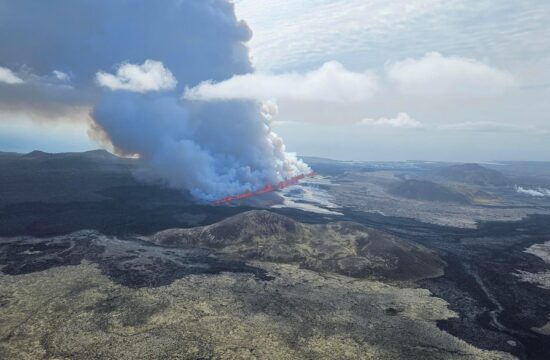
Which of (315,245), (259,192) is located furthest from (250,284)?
(259,192)

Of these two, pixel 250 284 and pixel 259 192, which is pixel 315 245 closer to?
pixel 250 284

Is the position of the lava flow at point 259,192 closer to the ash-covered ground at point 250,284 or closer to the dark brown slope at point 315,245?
the ash-covered ground at point 250,284

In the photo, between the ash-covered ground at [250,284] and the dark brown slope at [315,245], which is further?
the dark brown slope at [315,245]

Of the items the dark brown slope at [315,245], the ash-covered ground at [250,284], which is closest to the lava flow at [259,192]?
the ash-covered ground at [250,284]

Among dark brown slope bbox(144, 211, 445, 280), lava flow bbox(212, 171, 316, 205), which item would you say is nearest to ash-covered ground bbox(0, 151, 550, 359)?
dark brown slope bbox(144, 211, 445, 280)

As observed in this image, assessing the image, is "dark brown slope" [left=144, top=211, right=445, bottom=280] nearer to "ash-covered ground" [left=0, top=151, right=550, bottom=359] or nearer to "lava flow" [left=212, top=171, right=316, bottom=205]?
"ash-covered ground" [left=0, top=151, right=550, bottom=359]
